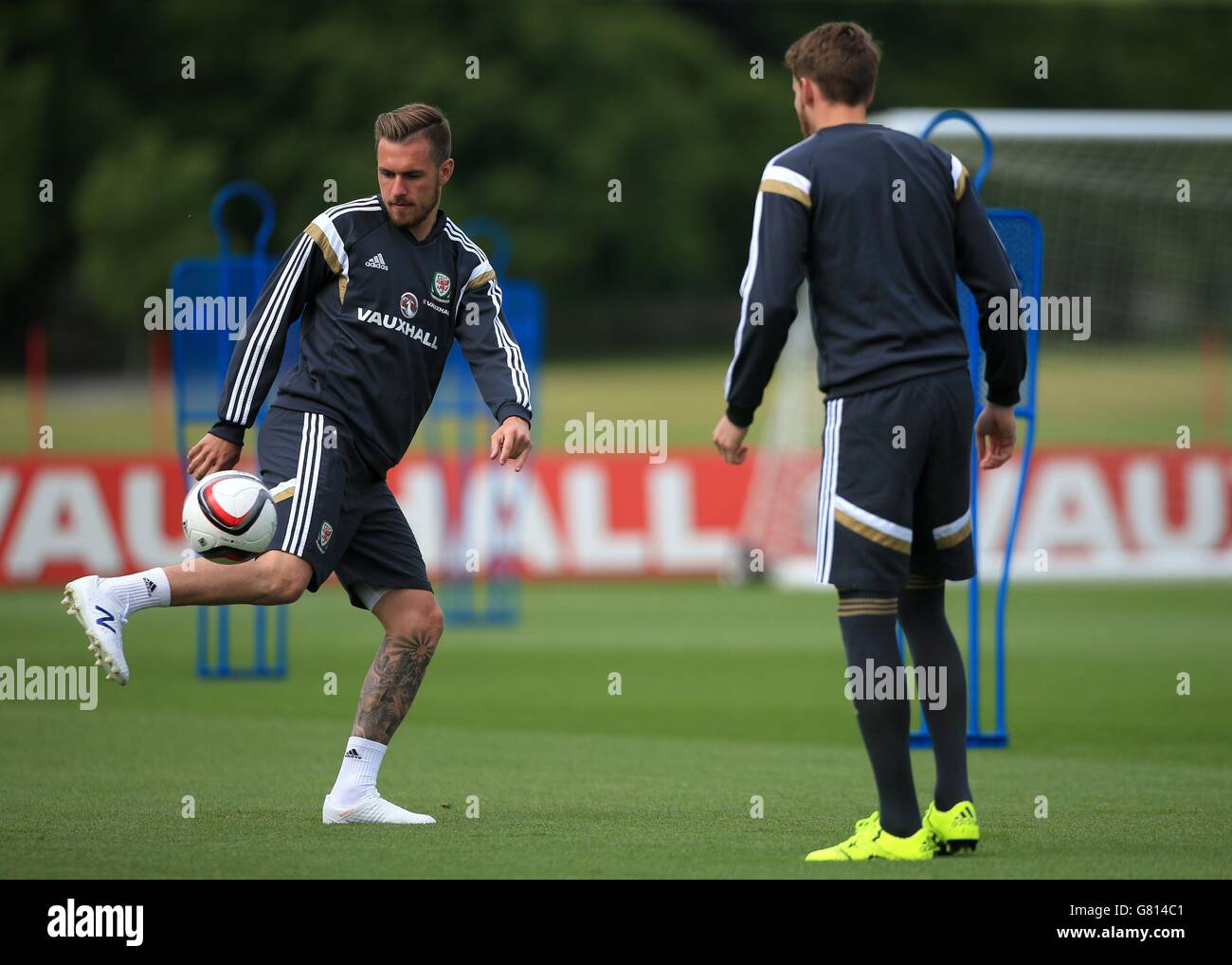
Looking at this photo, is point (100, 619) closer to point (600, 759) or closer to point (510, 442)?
point (510, 442)

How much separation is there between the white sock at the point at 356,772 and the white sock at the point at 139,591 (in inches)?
34.9

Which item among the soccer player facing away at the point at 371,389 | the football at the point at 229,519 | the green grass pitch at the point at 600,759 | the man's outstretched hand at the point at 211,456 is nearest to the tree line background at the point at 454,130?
the green grass pitch at the point at 600,759

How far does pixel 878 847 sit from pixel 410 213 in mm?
2468

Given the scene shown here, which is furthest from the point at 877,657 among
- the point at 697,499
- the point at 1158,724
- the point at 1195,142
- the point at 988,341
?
the point at 1195,142

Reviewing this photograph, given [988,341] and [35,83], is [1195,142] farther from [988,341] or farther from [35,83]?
[35,83]

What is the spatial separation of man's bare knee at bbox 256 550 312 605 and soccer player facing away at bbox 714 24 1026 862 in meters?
1.39

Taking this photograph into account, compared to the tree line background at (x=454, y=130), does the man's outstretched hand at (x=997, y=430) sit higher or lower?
lower

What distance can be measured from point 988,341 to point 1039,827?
5.41 ft

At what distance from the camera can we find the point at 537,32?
46.2 metres

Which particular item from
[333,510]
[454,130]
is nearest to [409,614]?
[333,510]

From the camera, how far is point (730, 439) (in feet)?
17.7

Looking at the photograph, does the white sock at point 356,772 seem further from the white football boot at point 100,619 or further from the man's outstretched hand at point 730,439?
the man's outstretched hand at point 730,439

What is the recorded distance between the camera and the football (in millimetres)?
5789

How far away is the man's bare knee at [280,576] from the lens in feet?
18.9
